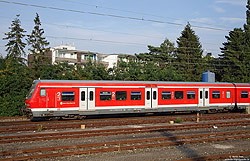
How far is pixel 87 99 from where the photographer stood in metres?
19.6

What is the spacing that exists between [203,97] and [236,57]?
31307mm

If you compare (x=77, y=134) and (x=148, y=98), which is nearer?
(x=77, y=134)

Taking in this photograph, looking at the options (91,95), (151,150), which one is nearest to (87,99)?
(91,95)

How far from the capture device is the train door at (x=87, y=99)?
19406 millimetres

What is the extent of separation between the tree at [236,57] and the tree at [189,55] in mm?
5181

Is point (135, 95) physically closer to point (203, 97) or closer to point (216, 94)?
point (203, 97)

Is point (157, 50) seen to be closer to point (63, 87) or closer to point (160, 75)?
point (160, 75)

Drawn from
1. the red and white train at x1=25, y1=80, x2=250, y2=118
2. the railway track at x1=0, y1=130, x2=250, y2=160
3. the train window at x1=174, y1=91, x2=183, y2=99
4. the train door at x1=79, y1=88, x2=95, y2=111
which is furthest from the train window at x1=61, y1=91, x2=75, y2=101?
the train window at x1=174, y1=91, x2=183, y2=99

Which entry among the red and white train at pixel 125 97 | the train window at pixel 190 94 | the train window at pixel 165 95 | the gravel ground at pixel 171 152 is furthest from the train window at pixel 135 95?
the gravel ground at pixel 171 152

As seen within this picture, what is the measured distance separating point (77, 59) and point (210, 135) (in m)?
46.6

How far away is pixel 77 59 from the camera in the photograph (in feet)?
187

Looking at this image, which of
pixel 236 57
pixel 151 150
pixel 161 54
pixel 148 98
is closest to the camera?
pixel 151 150

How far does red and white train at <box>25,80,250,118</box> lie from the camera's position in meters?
18.4

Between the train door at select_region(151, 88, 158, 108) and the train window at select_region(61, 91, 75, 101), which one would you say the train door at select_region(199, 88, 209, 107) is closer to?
the train door at select_region(151, 88, 158, 108)
